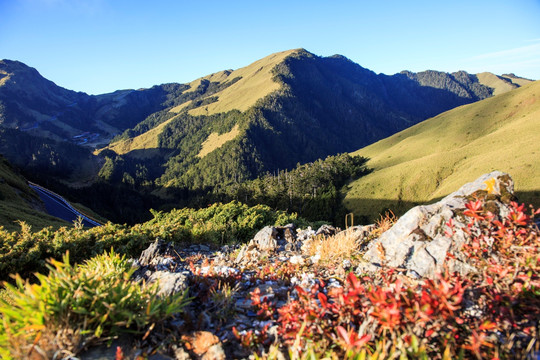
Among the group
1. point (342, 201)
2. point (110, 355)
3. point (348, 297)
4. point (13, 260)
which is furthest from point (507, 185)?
point (342, 201)

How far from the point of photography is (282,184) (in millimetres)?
127688

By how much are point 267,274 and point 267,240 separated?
3.38 metres

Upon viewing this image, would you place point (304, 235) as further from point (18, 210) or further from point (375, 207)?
point (375, 207)

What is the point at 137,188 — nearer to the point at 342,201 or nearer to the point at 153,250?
the point at 342,201

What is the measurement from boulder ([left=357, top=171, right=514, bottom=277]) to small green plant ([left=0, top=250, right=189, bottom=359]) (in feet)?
14.2

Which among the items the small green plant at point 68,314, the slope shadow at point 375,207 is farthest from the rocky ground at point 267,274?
the slope shadow at point 375,207

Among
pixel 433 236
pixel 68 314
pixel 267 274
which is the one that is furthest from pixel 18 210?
pixel 433 236

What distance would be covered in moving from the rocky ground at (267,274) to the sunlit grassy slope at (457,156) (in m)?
85.4

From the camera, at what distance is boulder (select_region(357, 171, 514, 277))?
507 centimetres

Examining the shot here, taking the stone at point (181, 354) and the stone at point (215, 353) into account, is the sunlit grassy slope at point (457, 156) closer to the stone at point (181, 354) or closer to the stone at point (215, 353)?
the stone at point (215, 353)

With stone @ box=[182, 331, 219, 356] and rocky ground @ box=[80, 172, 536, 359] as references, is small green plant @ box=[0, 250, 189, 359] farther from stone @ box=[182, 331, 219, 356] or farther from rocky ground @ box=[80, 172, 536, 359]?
stone @ box=[182, 331, 219, 356]

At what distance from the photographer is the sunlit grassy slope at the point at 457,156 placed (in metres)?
85.0

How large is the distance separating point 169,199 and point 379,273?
19017 cm

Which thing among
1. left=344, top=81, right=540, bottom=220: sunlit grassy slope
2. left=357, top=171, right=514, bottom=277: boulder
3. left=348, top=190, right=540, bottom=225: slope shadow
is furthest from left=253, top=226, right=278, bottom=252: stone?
left=348, top=190, right=540, bottom=225: slope shadow
